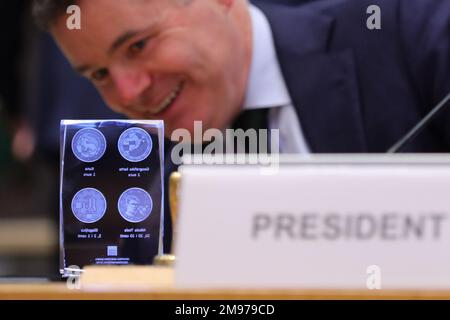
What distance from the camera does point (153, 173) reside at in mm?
1630

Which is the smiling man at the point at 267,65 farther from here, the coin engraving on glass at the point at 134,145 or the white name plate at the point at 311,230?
the white name plate at the point at 311,230

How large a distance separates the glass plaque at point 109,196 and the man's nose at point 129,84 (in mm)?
325

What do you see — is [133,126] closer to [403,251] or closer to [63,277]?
[63,277]

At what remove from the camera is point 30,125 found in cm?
254

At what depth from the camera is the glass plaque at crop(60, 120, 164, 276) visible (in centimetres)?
161

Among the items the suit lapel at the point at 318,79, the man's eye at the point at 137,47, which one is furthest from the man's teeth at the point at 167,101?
the suit lapel at the point at 318,79

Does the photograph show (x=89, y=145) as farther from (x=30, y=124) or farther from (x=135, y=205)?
(x=30, y=124)

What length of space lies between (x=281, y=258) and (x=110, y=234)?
361 millimetres

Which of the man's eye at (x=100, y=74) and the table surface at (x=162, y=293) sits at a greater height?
the man's eye at (x=100, y=74)

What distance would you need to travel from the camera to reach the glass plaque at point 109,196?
1610 mm

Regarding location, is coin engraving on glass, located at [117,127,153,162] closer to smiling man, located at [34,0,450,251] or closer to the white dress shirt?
smiling man, located at [34,0,450,251]

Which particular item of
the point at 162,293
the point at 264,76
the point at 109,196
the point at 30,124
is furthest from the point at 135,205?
the point at 30,124

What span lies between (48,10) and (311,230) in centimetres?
86
